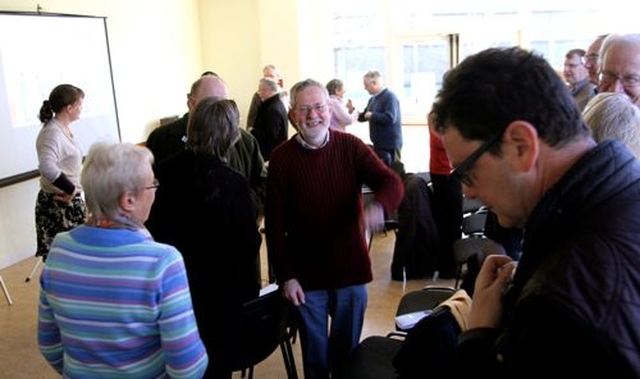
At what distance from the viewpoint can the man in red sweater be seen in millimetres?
2350

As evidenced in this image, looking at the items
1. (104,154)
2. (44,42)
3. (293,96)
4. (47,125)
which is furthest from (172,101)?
(104,154)

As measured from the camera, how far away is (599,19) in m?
10.5

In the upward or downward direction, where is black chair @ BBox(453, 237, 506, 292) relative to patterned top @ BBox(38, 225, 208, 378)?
downward

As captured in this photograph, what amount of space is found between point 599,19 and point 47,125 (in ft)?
32.6

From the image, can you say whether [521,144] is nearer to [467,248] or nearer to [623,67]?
[623,67]

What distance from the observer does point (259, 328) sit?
7.54 ft

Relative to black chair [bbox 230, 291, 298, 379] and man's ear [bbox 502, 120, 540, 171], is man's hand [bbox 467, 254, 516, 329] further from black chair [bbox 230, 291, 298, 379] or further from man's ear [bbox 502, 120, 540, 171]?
black chair [bbox 230, 291, 298, 379]

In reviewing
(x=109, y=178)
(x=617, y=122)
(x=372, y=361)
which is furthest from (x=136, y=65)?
(x=617, y=122)

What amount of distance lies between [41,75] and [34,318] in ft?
7.95

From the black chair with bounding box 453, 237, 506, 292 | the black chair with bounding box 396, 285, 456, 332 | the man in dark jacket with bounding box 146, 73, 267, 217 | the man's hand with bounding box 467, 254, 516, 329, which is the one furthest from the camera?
the black chair with bounding box 453, 237, 506, 292

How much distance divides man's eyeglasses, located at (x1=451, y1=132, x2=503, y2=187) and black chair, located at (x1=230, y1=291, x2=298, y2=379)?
1.49 meters

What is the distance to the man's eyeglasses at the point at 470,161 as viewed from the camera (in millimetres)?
824

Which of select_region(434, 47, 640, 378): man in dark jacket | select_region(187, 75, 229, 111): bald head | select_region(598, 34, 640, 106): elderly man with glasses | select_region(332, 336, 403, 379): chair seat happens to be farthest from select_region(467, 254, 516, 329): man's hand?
select_region(187, 75, 229, 111): bald head

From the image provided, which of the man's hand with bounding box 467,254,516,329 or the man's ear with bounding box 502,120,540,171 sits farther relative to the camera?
the man's hand with bounding box 467,254,516,329
